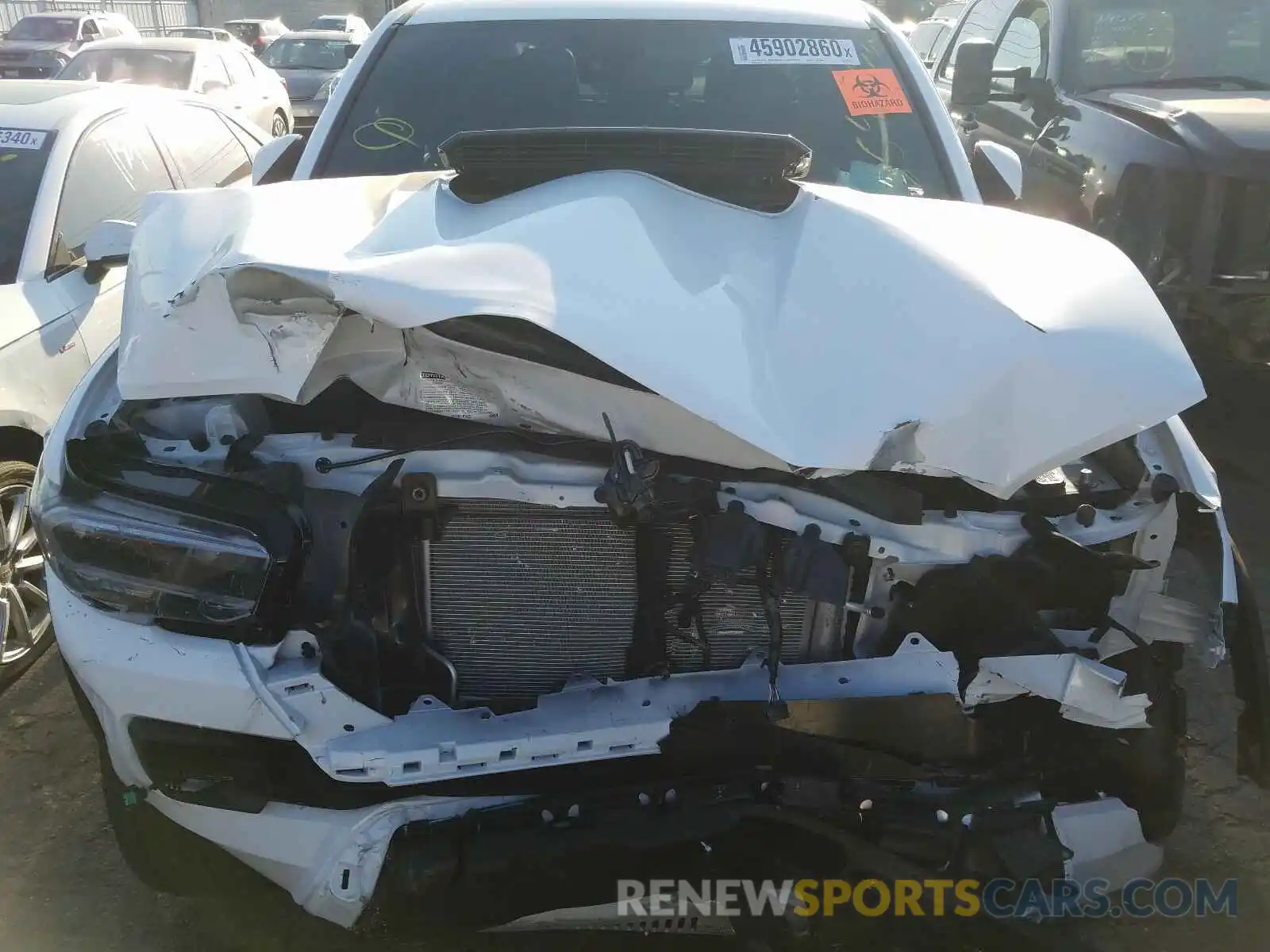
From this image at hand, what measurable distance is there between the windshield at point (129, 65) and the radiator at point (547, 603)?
10401 millimetres

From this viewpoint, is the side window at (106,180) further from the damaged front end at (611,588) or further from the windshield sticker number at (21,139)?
the damaged front end at (611,588)

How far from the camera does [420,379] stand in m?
1.97

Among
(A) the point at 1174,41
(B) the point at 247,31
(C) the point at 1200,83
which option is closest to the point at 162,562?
(C) the point at 1200,83

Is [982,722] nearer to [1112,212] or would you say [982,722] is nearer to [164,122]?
[1112,212]

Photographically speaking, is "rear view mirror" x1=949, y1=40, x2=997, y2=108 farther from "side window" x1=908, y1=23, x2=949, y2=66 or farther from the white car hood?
"side window" x1=908, y1=23, x2=949, y2=66

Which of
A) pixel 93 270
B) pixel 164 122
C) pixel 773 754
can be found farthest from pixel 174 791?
pixel 164 122

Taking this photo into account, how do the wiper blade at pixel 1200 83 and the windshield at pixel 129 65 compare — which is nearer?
the wiper blade at pixel 1200 83

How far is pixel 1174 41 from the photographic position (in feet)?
17.9

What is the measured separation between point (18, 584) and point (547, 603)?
2256 millimetres

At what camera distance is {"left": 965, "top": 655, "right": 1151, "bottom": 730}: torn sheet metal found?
177 cm

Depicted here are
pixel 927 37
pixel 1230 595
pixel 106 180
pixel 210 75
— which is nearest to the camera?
pixel 1230 595

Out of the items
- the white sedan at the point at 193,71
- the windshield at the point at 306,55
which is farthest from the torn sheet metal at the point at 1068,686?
the windshield at the point at 306,55

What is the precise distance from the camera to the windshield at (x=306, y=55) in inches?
615

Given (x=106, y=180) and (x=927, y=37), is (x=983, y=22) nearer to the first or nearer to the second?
(x=927, y=37)
